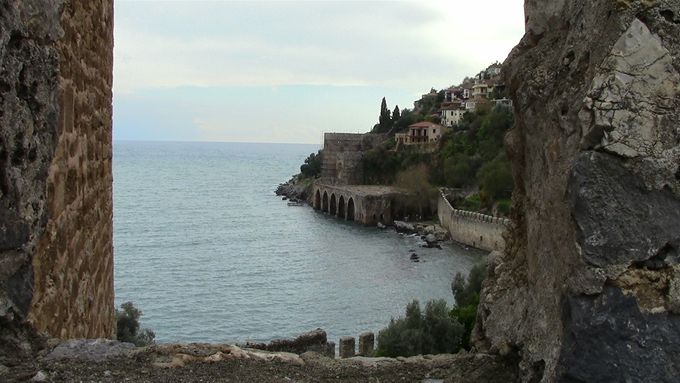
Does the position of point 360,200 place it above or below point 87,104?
below

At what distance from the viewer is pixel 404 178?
77.7m

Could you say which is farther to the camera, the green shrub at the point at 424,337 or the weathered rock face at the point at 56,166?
the green shrub at the point at 424,337

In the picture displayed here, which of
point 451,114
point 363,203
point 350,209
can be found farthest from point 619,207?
point 451,114

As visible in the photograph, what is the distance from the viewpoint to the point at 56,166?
4.02 metres

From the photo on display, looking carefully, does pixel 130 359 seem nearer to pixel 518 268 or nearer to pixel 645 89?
pixel 518 268

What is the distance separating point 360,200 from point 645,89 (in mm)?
70853

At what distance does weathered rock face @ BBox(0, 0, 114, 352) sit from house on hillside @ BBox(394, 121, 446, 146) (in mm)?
82370

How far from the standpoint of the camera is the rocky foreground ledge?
10.6 ft

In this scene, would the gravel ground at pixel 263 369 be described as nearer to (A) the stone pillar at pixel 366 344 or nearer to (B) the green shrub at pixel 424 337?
(B) the green shrub at pixel 424 337

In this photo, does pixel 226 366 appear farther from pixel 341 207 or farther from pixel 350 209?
pixel 341 207

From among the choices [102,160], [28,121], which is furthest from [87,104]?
[28,121]

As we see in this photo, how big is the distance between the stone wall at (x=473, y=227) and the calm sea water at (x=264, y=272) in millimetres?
1547

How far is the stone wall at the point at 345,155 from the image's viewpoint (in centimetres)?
8919

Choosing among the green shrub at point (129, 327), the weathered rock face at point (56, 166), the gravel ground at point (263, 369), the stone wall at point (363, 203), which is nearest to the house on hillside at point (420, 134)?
the stone wall at point (363, 203)
